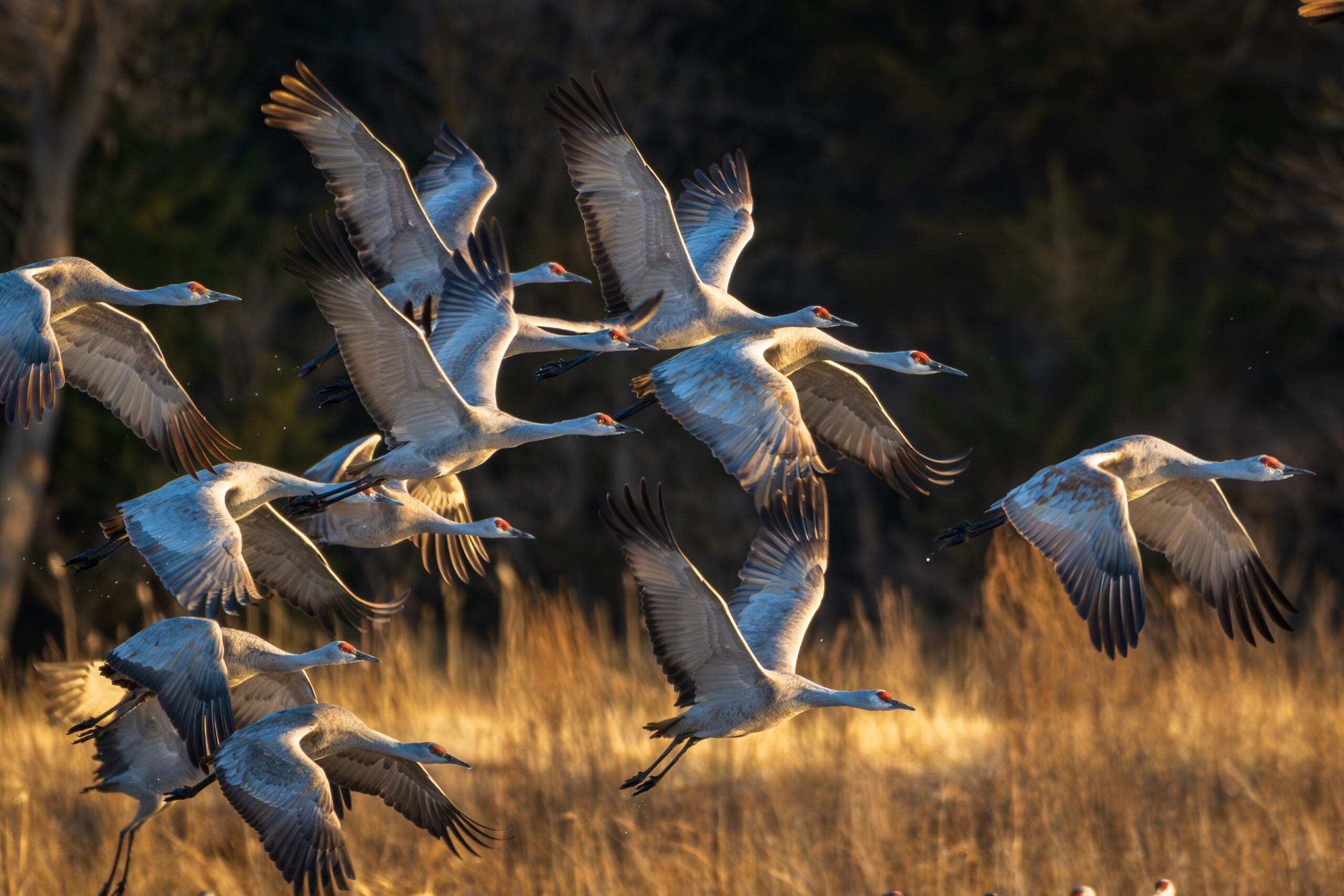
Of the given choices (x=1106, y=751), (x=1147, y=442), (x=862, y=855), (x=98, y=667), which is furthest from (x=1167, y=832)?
(x=98, y=667)

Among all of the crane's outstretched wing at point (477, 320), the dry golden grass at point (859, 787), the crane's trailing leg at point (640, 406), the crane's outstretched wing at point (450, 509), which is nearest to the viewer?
the crane's outstretched wing at point (477, 320)

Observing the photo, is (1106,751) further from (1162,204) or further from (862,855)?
(1162,204)

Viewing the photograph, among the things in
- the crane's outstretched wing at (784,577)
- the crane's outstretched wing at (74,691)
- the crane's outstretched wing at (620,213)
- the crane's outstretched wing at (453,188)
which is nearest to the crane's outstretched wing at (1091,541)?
the crane's outstretched wing at (784,577)

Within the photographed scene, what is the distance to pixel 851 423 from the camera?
7.25 meters

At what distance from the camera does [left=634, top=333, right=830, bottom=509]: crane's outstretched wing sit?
5914 millimetres

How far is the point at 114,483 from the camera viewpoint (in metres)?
16.6

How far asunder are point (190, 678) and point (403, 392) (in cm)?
109

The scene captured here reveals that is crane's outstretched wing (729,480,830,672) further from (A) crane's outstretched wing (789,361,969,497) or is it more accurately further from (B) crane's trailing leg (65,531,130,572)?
(B) crane's trailing leg (65,531,130,572)

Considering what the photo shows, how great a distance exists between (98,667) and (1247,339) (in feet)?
47.0

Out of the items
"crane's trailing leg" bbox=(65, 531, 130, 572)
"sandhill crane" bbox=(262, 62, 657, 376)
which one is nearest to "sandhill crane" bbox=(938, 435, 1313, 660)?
"sandhill crane" bbox=(262, 62, 657, 376)

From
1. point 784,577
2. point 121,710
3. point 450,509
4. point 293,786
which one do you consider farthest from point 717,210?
point 293,786

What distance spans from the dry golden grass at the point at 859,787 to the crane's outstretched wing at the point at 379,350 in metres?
3.57

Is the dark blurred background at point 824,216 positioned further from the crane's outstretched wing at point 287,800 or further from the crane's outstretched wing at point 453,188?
the crane's outstretched wing at point 287,800

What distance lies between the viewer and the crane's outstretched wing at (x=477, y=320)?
619 centimetres
